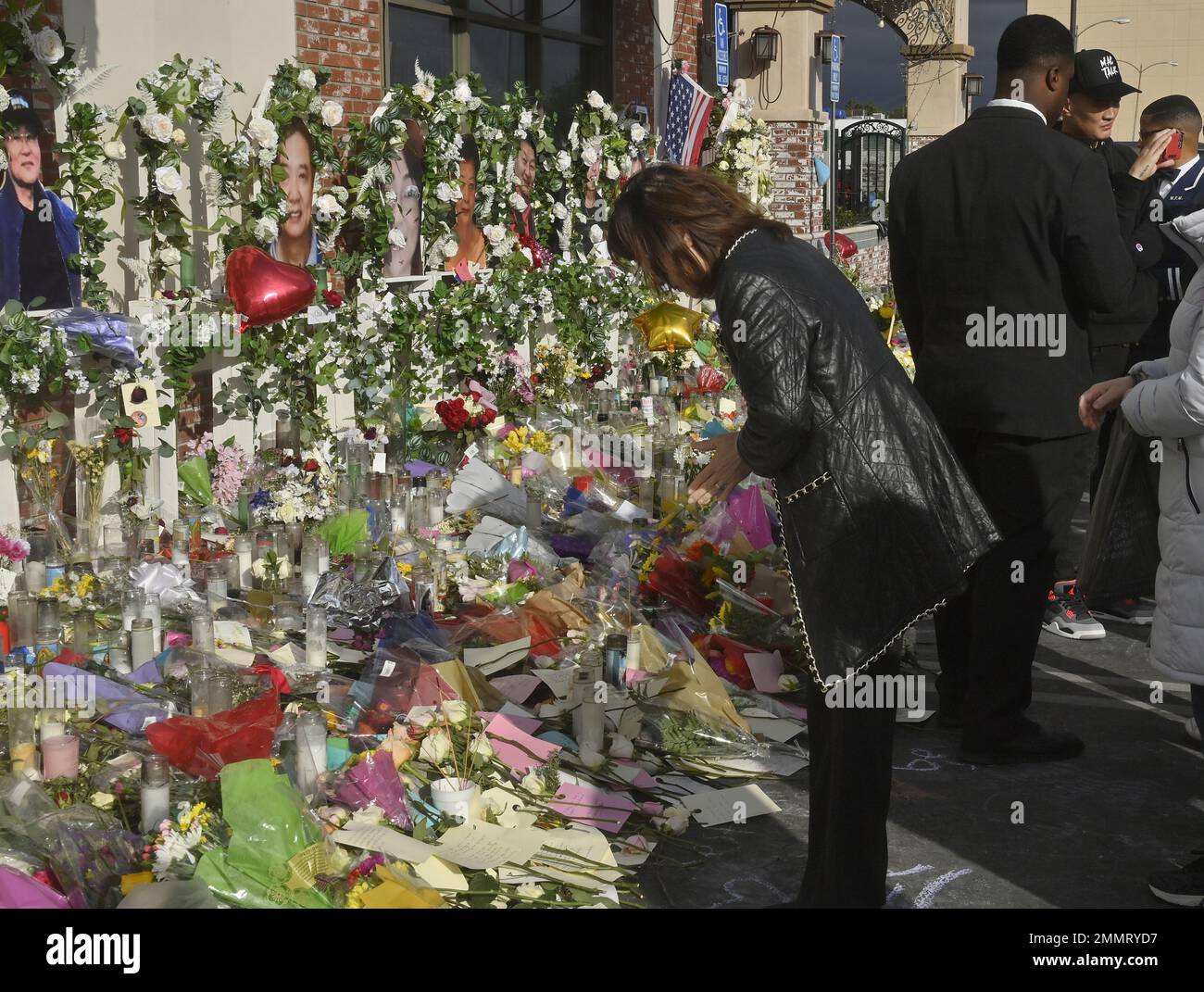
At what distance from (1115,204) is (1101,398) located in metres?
1.36

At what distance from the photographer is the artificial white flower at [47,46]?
17.1ft

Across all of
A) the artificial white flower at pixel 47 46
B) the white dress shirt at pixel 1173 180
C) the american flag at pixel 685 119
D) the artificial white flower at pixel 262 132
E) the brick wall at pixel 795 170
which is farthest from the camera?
the brick wall at pixel 795 170

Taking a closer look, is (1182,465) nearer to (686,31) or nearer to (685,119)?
(685,119)

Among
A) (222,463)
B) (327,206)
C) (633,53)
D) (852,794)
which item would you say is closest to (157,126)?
(327,206)

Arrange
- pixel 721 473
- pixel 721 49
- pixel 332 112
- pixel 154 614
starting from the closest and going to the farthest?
1. pixel 721 473
2. pixel 154 614
3. pixel 332 112
4. pixel 721 49

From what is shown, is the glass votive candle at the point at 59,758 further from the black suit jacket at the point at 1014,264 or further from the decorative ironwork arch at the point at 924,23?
the decorative ironwork arch at the point at 924,23

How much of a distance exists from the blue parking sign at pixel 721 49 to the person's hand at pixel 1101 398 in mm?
9050

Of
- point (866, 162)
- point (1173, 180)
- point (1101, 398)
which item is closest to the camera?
point (1101, 398)

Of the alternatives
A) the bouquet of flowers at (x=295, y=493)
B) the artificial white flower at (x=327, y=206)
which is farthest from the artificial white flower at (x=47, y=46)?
the bouquet of flowers at (x=295, y=493)

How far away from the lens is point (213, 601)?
488cm

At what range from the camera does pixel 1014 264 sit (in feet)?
13.6
